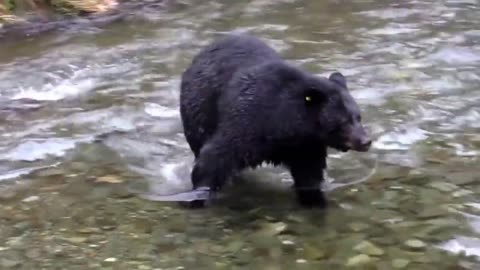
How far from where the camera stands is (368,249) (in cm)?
574

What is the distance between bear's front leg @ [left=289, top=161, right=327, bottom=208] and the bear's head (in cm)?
53

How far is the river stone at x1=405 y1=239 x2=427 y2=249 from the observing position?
18.8 ft

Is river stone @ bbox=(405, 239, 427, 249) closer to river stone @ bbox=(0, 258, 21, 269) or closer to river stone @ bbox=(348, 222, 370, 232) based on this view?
river stone @ bbox=(348, 222, 370, 232)

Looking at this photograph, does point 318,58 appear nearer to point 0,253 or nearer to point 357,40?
point 357,40

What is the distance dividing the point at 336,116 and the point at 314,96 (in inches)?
8.7

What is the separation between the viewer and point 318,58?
1144 cm

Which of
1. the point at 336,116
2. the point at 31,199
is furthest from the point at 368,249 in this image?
the point at 31,199

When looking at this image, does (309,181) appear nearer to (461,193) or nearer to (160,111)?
(461,193)

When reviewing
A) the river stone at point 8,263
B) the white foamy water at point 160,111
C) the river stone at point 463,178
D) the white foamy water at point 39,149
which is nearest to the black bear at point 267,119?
the river stone at point 463,178

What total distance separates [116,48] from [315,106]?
747cm

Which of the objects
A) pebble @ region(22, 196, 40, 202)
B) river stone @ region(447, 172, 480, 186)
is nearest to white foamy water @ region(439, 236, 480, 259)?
river stone @ region(447, 172, 480, 186)

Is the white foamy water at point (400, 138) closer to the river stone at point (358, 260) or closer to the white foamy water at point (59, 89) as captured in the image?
the river stone at point (358, 260)

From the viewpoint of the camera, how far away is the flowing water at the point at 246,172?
5840 millimetres

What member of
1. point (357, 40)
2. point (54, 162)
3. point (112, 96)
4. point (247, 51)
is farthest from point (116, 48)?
point (247, 51)
